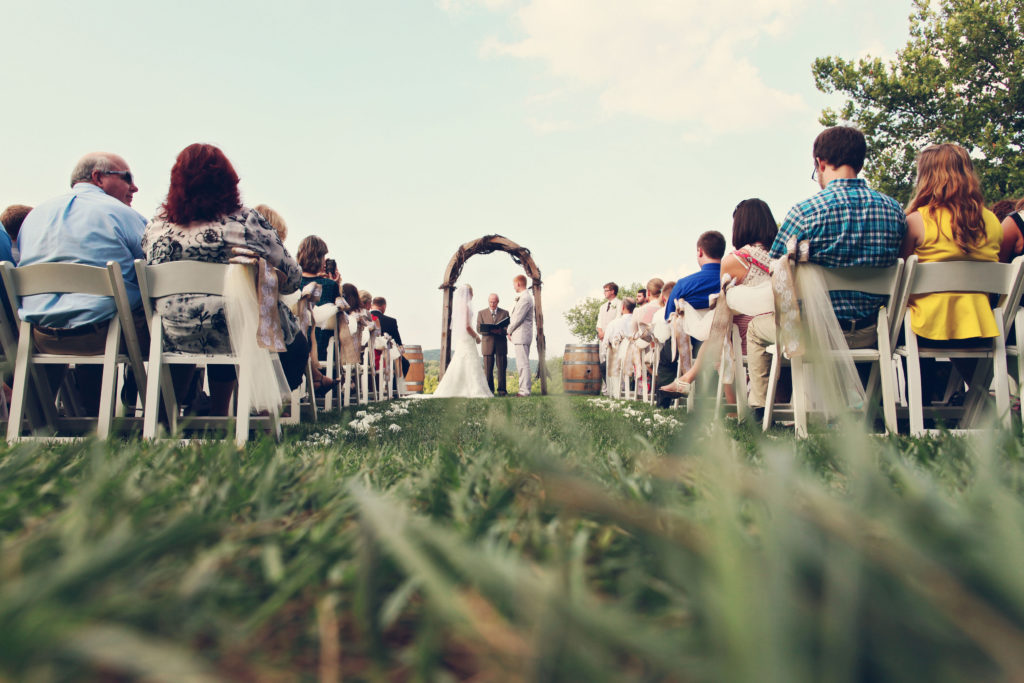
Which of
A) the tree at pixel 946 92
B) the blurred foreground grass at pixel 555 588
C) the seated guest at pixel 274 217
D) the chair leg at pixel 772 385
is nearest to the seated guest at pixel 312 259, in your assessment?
the seated guest at pixel 274 217

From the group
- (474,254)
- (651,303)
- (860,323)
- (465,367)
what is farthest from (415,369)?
(860,323)

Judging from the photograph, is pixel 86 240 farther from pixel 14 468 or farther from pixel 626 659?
pixel 626 659

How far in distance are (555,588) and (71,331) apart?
3649 millimetres

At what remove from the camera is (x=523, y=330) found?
45.4 feet

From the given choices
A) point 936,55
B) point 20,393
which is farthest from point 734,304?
point 936,55

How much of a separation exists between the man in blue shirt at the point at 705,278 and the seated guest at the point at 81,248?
→ 15.3 ft

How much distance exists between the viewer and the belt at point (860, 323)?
11.2ft

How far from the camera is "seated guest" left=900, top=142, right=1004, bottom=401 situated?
125 inches

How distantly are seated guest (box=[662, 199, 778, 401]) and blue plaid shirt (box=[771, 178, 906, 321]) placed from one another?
0.36 meters

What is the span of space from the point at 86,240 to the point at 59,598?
3.49 m

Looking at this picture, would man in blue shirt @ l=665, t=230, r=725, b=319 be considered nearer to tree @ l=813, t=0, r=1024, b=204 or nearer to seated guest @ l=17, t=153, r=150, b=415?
seated guest @ l=17, t=153, r=150, b=415

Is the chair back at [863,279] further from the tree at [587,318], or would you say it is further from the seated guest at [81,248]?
the tree at [587,318]

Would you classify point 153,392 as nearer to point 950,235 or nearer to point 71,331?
point 71,331

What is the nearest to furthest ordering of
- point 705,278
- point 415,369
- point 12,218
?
point 12,218 → point 705,278 → point 415,369
